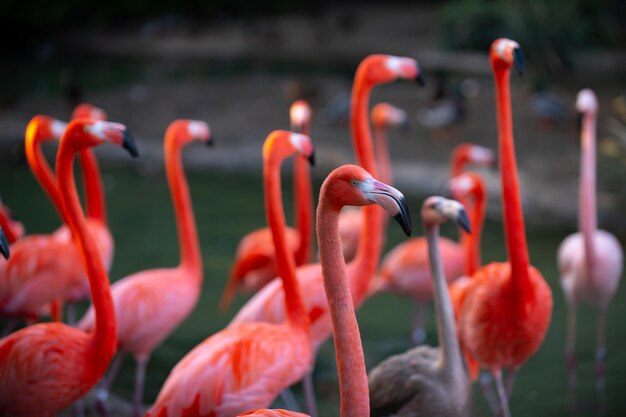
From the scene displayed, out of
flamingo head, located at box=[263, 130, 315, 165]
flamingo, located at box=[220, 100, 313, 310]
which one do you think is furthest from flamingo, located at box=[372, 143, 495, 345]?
flamingo head, located at box=[263, 130, 315, 165]

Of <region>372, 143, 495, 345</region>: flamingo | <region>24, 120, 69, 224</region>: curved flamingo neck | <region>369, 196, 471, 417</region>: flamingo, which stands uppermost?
<region>24, 120, 69, 224</region>: curved flamingo neck

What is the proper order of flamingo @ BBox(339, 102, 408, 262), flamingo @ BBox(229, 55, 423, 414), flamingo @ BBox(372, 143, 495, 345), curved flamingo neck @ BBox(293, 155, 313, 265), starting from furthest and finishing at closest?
flamingo @ BBox(339, 102, 408, 262)
flamingo @ BBox(372, 143, 495, 345)
curved flamingo neck @ BBox(293, 155, 313, 265)
flamingo @ BBox(229, 55, 423, 414)

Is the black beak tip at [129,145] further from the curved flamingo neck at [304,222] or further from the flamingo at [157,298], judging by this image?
the curved flamingo neck at [304,222]

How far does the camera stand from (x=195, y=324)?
5430 millimetres

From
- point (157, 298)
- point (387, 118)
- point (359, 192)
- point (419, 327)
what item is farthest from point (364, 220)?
point (387, 118)

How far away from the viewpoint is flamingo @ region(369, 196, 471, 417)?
3113 mm

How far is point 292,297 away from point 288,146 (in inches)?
23.9

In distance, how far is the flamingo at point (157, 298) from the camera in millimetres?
3822

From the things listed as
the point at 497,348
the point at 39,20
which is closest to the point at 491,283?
the point at 497,348

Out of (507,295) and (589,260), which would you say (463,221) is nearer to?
(507,295)

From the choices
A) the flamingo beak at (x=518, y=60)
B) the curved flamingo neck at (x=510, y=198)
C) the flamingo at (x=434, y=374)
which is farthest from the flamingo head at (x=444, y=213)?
the flamingo beak at (x=518, y=60)

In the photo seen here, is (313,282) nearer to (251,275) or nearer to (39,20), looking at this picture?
(251,275)

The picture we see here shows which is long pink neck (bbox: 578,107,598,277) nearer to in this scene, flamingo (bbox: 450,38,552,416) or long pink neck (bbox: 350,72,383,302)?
flamingo (bbox: 450,38,552,416)

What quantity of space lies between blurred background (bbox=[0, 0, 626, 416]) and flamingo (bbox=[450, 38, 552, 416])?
85 cm
